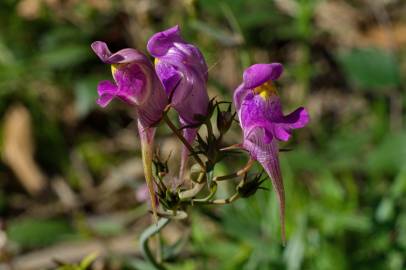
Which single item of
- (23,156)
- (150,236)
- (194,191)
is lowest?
(23,156)

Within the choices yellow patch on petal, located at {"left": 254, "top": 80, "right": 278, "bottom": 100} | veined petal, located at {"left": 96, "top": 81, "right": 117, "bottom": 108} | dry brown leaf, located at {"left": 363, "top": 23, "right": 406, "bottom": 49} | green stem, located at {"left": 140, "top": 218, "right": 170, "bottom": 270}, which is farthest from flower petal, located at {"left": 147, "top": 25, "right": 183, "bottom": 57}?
dry brown leaf, located at {"left": 363, "top": 23, "right": 406, "bottom": 49}

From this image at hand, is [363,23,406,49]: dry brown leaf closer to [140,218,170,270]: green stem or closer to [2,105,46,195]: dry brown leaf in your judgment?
[2,105,46,195]: dry brown leaf

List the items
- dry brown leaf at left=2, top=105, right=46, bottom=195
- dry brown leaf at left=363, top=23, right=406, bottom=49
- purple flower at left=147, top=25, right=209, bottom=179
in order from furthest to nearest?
1. dry brown leaf at left=363, top=23, right=406, bottom=49
2. dry brown leaf at left=2, top=105, right=46, bottom=195
3. purple flower at left=147, top=25, right=209, bottom=179

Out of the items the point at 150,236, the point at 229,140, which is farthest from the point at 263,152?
the point at 229,140

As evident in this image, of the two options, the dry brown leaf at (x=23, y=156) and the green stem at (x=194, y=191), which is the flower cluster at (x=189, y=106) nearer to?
the green stem at (x=194, y=191)

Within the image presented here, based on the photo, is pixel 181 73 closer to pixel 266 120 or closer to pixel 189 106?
pixel 189 106

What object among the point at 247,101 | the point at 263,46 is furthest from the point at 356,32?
the point at 247,101

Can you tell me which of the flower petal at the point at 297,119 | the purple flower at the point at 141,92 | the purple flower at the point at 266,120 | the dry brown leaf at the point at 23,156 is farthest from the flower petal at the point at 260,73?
the dry brown leaf at the point at 23,156
